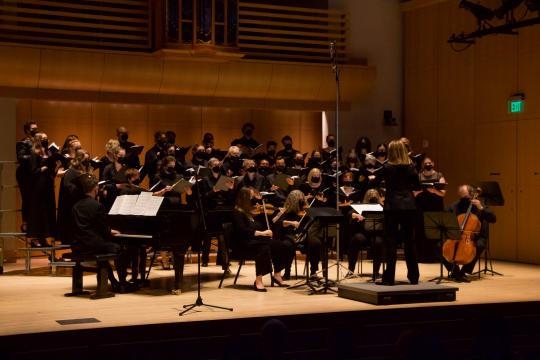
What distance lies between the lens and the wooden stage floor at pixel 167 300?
6562 mm

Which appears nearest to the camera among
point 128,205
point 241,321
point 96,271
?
point 241,321

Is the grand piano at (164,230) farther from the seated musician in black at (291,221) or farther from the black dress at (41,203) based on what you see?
the black dress at (41,203)

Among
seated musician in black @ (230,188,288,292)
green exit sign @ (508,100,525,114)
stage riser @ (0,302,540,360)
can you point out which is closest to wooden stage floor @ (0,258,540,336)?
stage riser @ (0,302,540,360)

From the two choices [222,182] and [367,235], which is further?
[367,235]

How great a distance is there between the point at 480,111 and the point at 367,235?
3.79 meters

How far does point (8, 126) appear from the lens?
1119 centimetres

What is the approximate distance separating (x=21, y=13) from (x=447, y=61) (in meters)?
6.83

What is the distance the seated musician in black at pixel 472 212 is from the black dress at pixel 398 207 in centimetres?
182

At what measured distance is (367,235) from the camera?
9.63 metres

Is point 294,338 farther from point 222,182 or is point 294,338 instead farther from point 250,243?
point 222,182

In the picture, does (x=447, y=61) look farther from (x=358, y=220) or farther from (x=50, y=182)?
(x=50, y=182)

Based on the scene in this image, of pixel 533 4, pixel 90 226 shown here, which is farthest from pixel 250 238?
pixel 533 4

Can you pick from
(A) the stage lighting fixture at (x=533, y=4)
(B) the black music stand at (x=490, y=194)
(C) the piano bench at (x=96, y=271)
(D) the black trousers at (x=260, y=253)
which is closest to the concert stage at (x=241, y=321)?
(C) the piano bench at (x=96, y=271)

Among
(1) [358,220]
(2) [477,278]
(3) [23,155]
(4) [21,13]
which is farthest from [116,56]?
(2) [477,278]
